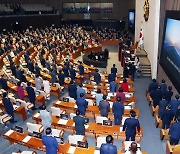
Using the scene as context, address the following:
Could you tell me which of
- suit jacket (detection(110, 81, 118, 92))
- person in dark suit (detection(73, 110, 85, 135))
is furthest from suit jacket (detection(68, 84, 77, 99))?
person in dark suit (detection(73, 110, 85, 135))

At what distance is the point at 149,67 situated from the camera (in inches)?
779

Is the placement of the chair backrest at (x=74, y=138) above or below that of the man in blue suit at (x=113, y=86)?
below

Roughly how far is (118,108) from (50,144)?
3798 millimetres

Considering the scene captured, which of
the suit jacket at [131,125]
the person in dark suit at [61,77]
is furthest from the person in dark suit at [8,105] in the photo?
the suit jacket at [131,125]

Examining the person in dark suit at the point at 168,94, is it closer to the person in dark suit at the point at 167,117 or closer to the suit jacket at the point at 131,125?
the person in dark suit at the point at 167,117

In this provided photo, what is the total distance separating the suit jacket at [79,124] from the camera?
31.3 ft

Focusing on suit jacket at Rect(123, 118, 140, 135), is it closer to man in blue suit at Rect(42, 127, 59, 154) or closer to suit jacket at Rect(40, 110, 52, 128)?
man in blue suit at Rect(42, 127, 59, 154)

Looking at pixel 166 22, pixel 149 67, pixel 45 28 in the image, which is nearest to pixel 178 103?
pixel 166 22

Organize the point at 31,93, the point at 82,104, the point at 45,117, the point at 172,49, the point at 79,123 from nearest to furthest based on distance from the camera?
the point at 79,123
the point at 45,117
the point at 82,104
the point at 172,49
the point at 31,93

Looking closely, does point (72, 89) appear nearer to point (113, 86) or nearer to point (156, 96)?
point (113, 86)

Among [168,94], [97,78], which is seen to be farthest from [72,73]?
[168,94]

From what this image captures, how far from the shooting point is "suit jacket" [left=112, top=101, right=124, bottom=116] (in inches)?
420

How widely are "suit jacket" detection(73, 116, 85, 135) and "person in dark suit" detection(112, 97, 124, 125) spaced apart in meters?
1.85

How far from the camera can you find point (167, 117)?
33.8 ft
